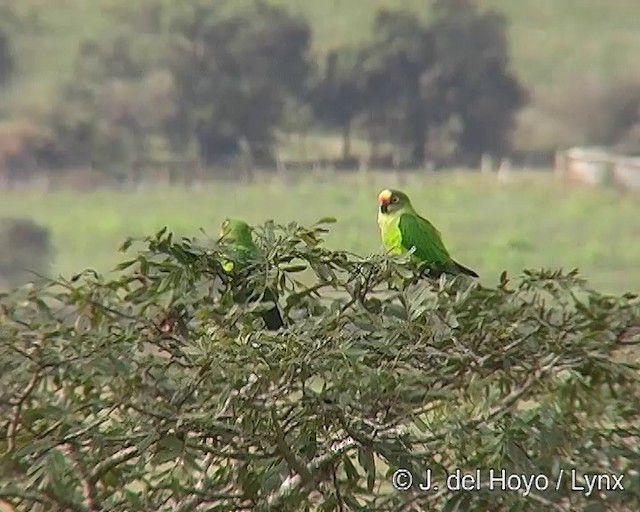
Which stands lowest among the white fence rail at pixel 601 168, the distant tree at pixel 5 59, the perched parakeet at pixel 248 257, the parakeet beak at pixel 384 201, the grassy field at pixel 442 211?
the grassy field at pixel 442 211

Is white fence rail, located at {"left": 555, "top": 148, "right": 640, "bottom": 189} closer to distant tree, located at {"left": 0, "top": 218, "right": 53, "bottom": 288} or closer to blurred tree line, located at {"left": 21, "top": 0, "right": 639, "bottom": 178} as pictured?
blurred tree line, located at {"left": 21, "top": 0, "right": 639, "bottom": 178}

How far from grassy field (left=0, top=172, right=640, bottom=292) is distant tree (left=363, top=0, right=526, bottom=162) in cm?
13

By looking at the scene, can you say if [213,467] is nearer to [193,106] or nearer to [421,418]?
[421,418]

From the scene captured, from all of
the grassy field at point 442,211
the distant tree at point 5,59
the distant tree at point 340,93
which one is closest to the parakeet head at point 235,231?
the grassy field at point 442,211

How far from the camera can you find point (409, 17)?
9.20ft

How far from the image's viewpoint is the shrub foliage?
80cm

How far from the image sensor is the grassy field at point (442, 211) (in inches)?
102

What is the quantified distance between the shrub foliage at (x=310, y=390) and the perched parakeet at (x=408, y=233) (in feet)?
1.17

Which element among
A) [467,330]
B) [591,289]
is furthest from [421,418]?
[591,289]

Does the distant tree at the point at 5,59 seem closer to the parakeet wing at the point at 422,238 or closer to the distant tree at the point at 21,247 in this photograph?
the distant tree at the point at 21,247

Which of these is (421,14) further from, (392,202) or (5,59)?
(392,202)

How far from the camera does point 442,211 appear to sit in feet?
8.71

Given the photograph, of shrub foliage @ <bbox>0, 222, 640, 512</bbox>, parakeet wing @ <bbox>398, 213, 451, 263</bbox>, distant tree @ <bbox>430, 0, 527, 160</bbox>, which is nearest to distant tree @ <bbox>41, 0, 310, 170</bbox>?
distant tree @ <bbox>430, 0, 527, 160</bbox>

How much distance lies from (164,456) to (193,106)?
206 centimetres
